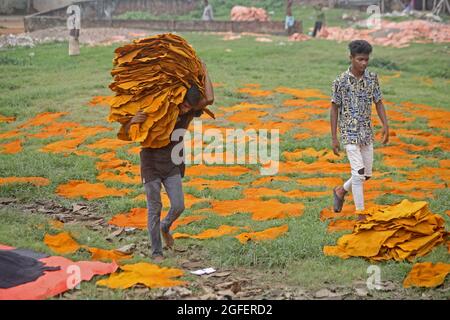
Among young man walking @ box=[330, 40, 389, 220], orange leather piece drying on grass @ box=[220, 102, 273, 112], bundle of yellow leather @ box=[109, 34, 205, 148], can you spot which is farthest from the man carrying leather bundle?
orange leather piece drying on grass @ box=[220, 102, 273, 112]

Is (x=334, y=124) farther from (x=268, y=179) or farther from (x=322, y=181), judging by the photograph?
(x=268, y=179)

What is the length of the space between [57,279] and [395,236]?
2.98 meters

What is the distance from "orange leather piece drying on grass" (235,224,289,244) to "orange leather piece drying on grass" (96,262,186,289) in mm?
1101

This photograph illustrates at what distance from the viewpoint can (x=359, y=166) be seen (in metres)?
8.09

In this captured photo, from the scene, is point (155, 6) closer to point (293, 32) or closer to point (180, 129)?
point (293, 32)

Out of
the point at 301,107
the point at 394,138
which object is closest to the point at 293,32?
the point at 301,107

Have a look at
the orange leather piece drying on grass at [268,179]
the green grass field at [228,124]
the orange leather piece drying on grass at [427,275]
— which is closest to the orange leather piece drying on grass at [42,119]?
the green grass field at [228,124]

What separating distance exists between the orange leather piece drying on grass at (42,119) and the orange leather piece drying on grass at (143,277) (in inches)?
303

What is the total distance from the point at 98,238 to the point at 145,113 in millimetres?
1598

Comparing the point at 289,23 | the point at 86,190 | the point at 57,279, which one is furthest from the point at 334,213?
the point at 289,23

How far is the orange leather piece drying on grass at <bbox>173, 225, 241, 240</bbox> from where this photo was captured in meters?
7.81

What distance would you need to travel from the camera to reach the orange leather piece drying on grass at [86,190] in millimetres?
9555

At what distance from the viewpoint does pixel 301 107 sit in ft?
48.7

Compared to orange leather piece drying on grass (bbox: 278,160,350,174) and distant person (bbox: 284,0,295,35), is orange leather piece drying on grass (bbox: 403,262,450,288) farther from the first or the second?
distant person (bbox: 284,0,295,35)
